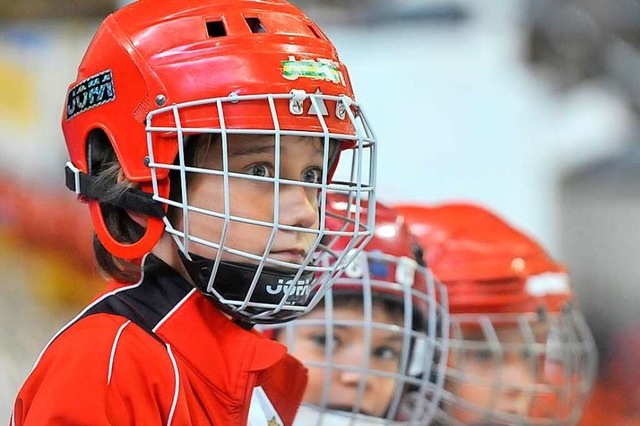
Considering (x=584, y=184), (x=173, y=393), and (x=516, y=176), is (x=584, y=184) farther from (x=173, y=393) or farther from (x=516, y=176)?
(x=173, y=393)

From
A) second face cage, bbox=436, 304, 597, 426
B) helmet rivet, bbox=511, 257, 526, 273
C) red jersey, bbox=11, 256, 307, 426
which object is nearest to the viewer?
red jersey, bbox=11, 256, 307, 426

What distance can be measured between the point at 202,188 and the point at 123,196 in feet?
0.22

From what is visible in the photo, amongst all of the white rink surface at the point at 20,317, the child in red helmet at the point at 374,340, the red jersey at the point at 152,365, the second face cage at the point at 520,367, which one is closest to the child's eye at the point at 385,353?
the child in red helmet at the point at 374,340

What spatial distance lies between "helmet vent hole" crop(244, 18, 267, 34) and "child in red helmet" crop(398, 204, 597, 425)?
65cm

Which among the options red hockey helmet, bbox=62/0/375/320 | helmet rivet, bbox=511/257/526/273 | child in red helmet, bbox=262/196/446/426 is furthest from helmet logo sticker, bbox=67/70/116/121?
helmet rivet, bbox=511/257/526/273

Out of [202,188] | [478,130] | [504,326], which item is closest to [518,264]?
[504,326]

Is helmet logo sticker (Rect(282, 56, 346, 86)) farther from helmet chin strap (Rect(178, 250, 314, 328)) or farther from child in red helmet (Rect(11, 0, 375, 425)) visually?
helmet chin strap (Rect(178, 250, 314, 328))

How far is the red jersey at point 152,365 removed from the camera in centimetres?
83

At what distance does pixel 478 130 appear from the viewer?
8.88 ft

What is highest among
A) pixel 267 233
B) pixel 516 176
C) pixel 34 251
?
pixel 267 233

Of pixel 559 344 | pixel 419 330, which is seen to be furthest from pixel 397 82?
pixel 419 330

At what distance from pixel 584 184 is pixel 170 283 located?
6.66ft

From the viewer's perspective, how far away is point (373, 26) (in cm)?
267

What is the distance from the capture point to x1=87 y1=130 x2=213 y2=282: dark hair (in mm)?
927
